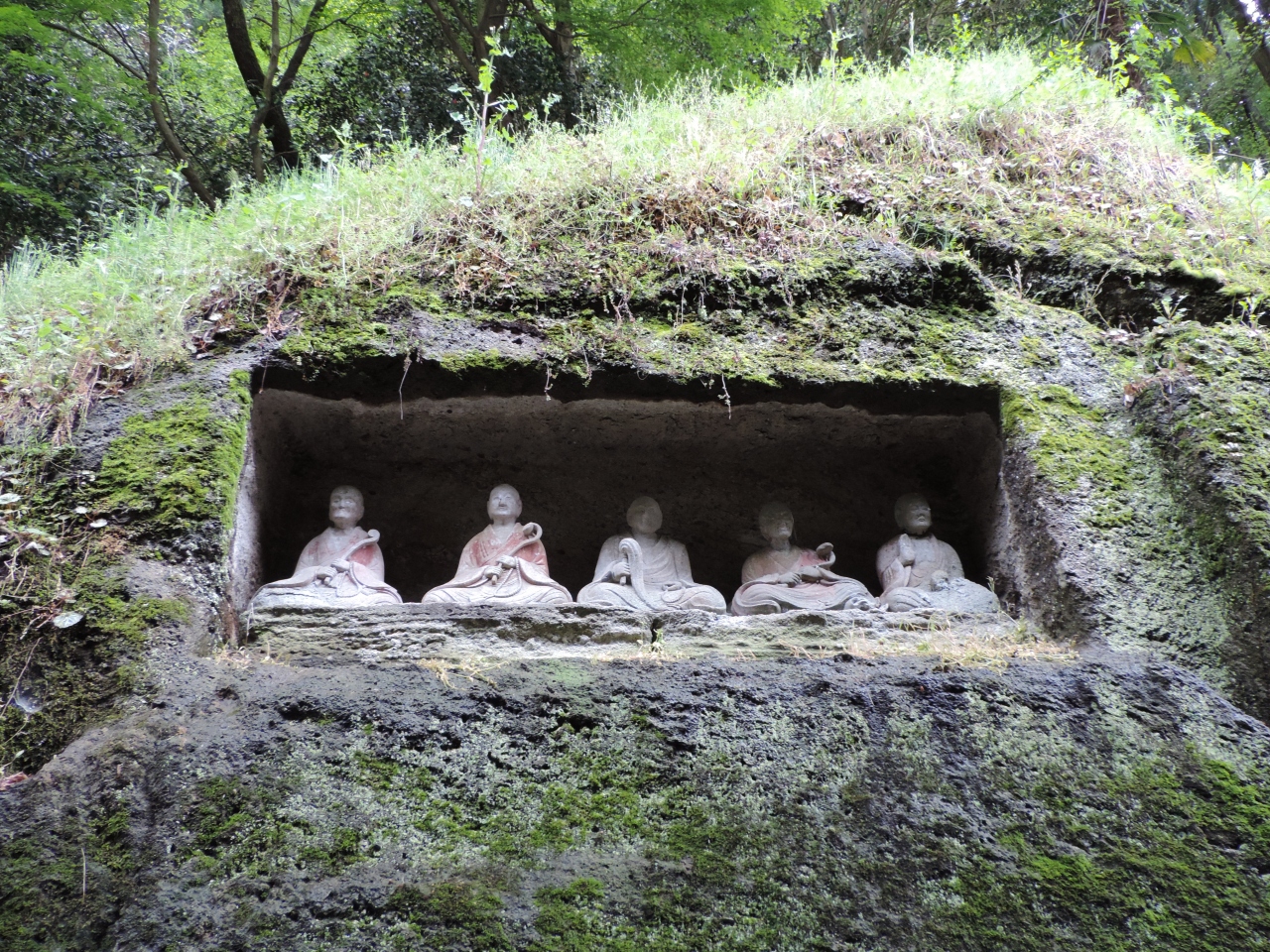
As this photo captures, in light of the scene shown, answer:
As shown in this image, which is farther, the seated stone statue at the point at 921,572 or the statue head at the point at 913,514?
the statue head at the point at 913,514

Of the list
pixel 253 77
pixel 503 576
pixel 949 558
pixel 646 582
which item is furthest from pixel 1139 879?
pixel 253 77

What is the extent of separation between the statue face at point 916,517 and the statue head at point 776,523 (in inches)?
26.0

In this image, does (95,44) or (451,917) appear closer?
(451,917)

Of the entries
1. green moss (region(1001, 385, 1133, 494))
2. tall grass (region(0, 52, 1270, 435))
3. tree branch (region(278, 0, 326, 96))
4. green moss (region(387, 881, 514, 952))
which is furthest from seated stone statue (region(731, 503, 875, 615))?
tree branch (region(278, 0, 326, 96))

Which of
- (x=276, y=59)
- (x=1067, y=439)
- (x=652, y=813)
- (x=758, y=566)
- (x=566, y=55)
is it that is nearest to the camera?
(x=652, y=813)

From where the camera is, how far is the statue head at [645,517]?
6117 mm

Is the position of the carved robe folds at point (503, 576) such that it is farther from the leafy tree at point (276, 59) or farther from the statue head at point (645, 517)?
the leafy tree at point (276, 59)

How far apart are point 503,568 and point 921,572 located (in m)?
2.32

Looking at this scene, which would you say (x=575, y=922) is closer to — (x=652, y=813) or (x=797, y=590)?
(x=652, y=813)

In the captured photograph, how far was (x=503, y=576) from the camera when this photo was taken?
5.50 meters

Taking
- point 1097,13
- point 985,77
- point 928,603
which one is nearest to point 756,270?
point 928,603

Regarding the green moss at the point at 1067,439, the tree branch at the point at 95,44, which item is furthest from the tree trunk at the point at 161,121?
the green moss at the point at 1067,439

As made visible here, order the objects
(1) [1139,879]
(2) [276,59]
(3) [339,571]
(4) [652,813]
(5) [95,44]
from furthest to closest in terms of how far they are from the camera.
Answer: (2) [276,59] < (5) [95,44] < (3) [339,571] < (4) [652,813] < (1) [1139,879]

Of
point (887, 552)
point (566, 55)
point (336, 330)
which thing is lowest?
point (887, 552)
